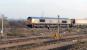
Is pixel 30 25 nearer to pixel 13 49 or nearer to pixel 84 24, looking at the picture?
pixel 84 24

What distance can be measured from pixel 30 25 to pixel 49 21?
18.1 ft

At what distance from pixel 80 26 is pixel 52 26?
9601 millimetres

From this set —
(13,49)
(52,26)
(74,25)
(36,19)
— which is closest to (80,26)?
(74,25)

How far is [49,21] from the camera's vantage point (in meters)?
81.2

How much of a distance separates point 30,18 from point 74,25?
1630cm

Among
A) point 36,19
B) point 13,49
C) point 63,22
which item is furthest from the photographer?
point 63,22

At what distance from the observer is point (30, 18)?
79625mm

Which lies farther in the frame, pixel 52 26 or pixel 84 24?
pixel 84 24

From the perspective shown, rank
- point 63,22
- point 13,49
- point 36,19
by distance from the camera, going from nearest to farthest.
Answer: point 13,49 < point 36,19 < point 63,22

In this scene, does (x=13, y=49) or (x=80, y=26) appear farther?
(x=80, y=26)

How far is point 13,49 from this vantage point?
19.9 m

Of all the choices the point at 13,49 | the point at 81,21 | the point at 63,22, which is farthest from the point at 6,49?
the point at 81,21

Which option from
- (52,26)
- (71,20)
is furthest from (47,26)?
(71,20)

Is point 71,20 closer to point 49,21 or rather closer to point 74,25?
point 74,25
